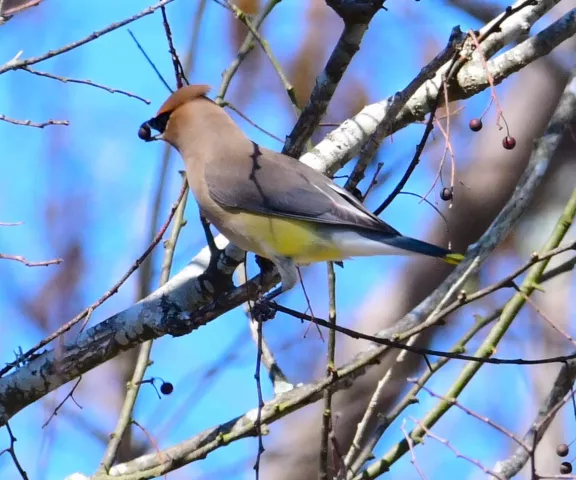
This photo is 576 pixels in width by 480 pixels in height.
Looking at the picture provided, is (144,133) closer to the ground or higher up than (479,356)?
higher up

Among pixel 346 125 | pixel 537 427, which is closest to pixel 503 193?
pixel 346 125

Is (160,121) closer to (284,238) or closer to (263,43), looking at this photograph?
(263,43)

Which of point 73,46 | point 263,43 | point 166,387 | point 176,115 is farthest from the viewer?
point 176,115

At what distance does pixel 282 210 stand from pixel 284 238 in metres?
0.11

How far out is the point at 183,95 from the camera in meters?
3.88

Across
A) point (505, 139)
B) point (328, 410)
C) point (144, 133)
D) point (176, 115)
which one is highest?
point (176, 115)

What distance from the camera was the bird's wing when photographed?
3.32 m

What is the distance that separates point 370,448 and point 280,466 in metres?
1.71

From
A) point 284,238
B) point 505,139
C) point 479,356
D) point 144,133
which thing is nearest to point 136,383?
point 284,238

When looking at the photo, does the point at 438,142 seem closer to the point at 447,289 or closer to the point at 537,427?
the point at 447,289

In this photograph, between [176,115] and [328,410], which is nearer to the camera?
[328,410]

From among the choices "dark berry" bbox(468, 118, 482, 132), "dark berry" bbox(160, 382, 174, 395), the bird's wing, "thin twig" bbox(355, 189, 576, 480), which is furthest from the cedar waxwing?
"dark berry" bbox(160, 382, 174, 395)

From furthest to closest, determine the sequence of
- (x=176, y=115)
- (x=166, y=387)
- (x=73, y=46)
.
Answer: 1. (x=176, y=115)
2. (x=166, y=387)
3. (x=73, y=46)

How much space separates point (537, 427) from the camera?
235cm
